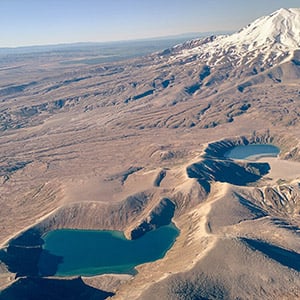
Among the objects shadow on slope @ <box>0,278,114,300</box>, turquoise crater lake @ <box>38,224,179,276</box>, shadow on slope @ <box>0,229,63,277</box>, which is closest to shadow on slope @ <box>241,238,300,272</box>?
turquoise crater lake @ <box>38,224,179,276</box>

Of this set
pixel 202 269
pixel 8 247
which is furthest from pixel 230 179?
pixel 8 247

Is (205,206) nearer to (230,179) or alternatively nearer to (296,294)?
(230,179)

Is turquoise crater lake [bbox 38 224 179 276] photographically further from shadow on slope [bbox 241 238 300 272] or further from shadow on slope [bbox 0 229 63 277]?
shadow on slope [bbox 241 238 300 272]

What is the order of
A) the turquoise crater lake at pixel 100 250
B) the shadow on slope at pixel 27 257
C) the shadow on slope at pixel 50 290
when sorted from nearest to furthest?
1. the shadow on slope at pixel 50 290
2. the shadow on slope at pixel 27 257
3. the turquoise crater lake at pixel 100 250

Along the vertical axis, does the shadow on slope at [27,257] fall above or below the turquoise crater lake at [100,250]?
above

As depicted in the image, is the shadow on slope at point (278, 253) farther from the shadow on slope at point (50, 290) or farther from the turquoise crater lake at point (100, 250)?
the shadow on slope at point (50, 290)

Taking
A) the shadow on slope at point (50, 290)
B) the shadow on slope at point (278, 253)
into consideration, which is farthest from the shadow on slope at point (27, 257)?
the shadow on slope at point (278, 253)
